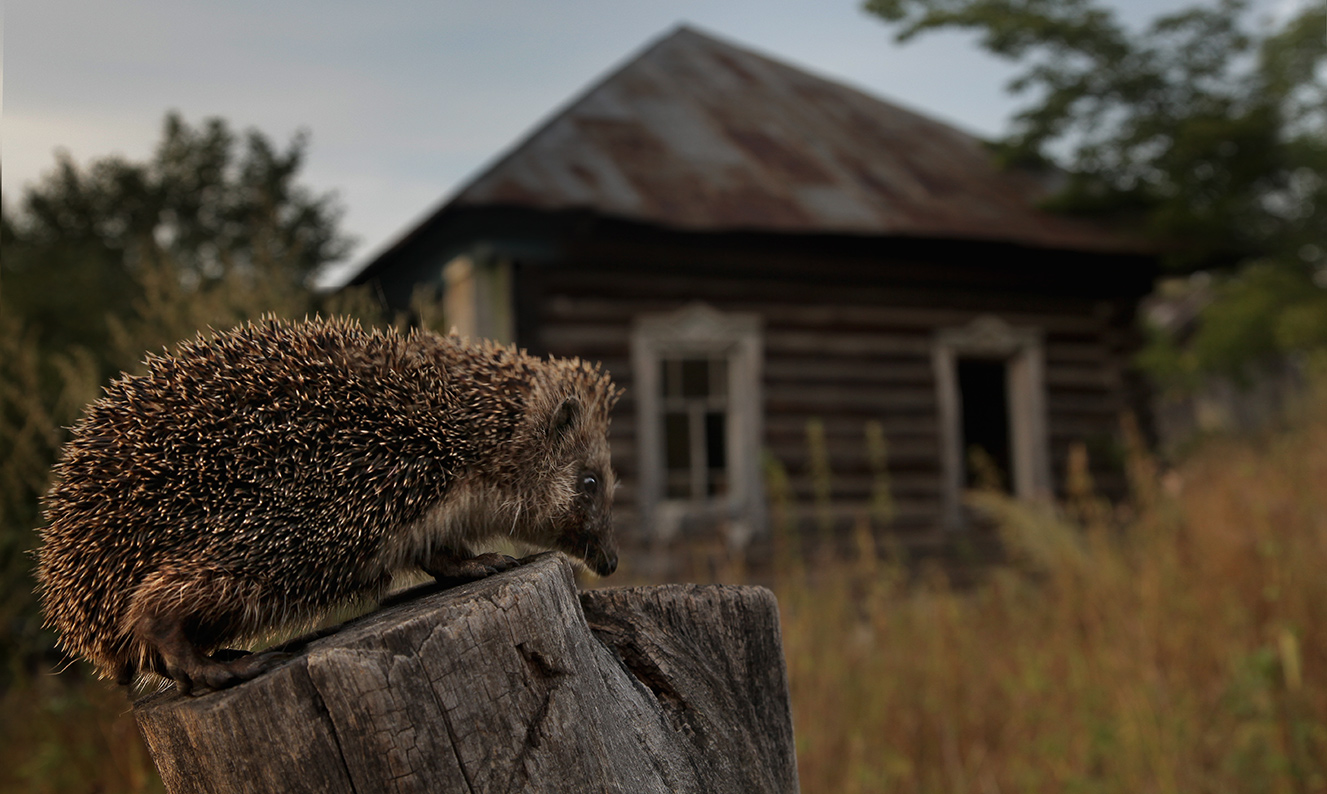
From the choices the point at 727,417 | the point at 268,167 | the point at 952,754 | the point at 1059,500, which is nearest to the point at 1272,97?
the point at 1059,500

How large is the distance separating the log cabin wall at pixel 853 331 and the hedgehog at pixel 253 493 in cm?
665

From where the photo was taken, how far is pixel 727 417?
386 inches

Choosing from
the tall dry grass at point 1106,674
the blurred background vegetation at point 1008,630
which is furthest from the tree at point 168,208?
the tall dry grass at point 1106,674

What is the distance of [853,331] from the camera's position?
10305 mm

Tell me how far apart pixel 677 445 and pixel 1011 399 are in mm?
4198

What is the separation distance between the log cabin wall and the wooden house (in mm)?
23

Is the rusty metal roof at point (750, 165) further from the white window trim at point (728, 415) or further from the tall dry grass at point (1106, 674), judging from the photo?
the tall dry grass at point (1106, 674)

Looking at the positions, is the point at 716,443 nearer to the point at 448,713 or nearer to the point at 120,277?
the point at 448,713

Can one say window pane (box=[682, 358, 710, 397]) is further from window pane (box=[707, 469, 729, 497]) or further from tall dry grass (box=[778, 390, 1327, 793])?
tall dry grass (box=[778, 390, 1327, 793])

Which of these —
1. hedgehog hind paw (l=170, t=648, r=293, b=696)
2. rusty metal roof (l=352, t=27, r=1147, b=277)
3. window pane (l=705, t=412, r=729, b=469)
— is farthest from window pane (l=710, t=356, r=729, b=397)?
hedgehog hind paw (l=170, t=648, r=293, b=696)

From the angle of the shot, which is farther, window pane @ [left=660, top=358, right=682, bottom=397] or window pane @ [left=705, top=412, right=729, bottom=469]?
A: window pane @ [left=705, top=412, right=729, bottom=469]

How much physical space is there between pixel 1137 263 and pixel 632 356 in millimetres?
6527

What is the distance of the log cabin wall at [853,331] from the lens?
29.8ft

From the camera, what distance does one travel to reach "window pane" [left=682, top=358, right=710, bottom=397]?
9.70 meters
